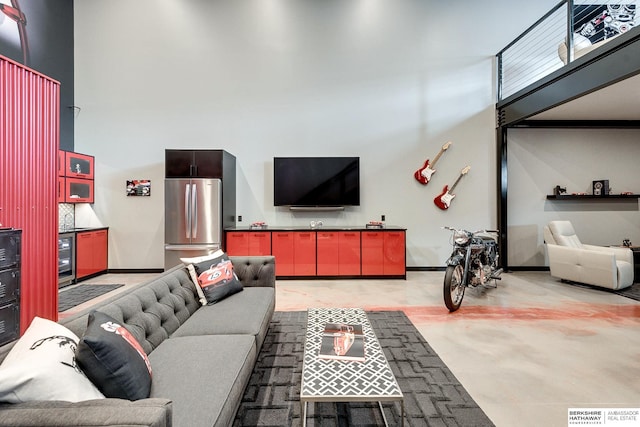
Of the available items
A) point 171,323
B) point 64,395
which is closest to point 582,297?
point 171,323

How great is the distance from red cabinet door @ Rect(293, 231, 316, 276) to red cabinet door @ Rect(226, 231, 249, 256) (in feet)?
2.74

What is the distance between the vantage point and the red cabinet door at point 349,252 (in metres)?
5.19

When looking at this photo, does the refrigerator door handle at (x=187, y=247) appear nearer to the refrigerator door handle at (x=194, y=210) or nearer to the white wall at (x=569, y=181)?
the refrigerator door handle at (x=194, y=210)

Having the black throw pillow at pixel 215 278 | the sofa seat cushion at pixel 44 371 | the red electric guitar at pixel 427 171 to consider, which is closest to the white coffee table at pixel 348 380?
the sofa seat cushion at pixel 44 371

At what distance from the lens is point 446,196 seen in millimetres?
5734

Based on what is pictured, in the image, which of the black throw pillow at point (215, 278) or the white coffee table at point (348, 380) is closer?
the white coffee table at point (348, 380)

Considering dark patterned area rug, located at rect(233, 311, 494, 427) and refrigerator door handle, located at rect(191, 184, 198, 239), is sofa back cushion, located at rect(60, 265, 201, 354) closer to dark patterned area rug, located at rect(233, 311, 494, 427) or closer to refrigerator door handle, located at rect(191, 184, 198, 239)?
dark patterned area rug, located at rect(233, 311, 494, 427)

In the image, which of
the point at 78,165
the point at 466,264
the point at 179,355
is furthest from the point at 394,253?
the point at 78,165

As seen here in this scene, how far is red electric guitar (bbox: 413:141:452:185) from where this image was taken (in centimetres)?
571

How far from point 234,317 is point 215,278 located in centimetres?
53

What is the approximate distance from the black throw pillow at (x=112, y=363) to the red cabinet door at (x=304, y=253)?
392 centimetres

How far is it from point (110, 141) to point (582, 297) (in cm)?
804

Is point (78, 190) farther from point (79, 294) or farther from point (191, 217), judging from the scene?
point (191, 217)

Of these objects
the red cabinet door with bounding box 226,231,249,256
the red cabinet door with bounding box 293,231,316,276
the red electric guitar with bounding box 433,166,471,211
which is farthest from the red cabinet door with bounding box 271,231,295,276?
the red electric guitar with bounding box 433,166,471,211
